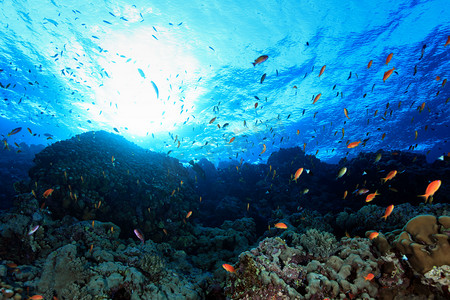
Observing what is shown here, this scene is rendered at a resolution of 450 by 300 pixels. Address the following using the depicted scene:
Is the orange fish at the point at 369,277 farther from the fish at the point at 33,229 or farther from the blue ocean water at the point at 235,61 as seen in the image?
the blue ocean water at the point at 235,61

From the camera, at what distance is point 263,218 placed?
39.8 feet

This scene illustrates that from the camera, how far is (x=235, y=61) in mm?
16359

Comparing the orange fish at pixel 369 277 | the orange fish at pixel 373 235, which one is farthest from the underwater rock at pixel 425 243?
the orange fish at pixel 369 277

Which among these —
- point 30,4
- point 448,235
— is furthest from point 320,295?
point 30,4

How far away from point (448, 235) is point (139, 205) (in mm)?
10138

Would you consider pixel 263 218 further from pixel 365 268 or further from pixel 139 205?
pixel 365 268

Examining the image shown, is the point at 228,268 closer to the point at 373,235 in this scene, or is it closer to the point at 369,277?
the point at 369,277

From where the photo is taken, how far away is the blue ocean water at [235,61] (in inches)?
518

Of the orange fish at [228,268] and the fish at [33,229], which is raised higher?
the orange fish at [228,268]

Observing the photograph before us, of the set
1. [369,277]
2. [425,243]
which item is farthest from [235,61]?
[369,277]

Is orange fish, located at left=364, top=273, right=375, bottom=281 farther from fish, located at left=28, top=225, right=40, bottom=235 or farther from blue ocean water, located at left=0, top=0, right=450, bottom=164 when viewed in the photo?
blue ocean water, located at left=0, top=0, right=450, bottom=164

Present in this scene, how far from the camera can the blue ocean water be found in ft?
43.2

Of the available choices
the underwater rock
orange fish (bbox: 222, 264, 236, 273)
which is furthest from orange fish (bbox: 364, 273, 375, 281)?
orange fish (bbox: 222, 264, 236, 273)

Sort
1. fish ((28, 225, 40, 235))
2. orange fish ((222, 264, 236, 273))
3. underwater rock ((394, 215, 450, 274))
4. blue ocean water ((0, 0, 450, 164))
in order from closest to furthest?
underwater rock ((394, 215, 450, 274)) → orange fish ((222, 264, 236, 273)) → fish ((28, 225, 40, 235)) → blue ocean water ((0, 0, 450, 164))
